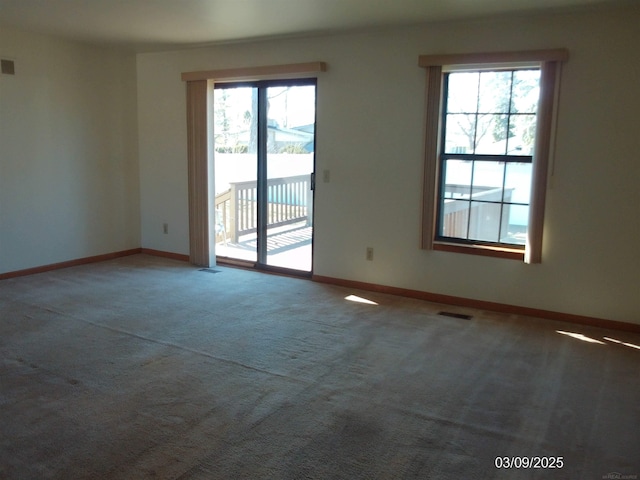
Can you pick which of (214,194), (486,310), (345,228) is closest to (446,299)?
(486,310)

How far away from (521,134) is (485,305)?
1.47 meters

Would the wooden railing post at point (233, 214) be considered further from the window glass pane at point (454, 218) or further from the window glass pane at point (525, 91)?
the window glass pane at point (525, 91)

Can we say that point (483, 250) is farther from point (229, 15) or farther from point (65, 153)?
point (65, 153)

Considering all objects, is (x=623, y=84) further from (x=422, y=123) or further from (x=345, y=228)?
(x=345, y=228)

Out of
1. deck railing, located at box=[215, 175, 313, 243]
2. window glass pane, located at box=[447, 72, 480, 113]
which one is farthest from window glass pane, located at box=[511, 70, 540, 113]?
deck railing, located at box=[215, 175, 313, 243]

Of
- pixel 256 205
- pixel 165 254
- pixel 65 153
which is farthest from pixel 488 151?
pixel 65 153

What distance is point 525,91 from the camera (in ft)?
13.9

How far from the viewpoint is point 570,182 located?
4062 mm

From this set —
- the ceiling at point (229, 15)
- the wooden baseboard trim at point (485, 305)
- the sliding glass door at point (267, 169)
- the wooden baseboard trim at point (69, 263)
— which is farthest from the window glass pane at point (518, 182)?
the wooden baseboard trim at point (69, 263)

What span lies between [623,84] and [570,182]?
78 cm

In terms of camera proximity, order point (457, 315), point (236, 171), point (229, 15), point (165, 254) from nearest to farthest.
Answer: point (229, 15) → point (457, 315) → point (236, 171) → point (165, 254)

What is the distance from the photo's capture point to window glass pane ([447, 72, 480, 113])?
14.5ft

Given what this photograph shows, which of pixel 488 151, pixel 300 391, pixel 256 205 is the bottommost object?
pixel 300 391

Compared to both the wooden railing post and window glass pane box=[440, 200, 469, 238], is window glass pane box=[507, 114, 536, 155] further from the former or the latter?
the wooden railing post
